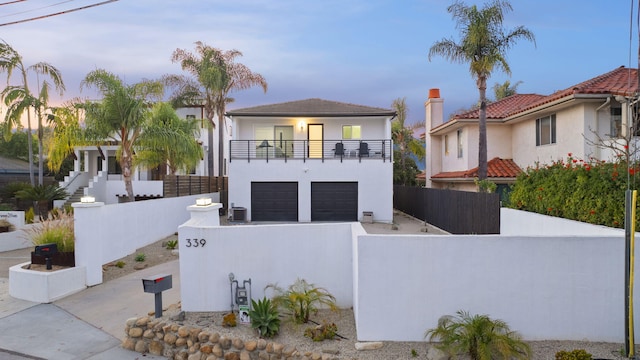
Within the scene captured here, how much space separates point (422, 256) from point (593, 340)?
2.85m

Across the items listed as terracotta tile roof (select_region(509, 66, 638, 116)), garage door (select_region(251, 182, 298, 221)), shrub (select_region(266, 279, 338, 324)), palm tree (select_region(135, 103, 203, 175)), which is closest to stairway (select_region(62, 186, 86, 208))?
palm tree (select_region(135, 103, 203, 175))

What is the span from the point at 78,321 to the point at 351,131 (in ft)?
58.8

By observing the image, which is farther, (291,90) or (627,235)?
(291,90)

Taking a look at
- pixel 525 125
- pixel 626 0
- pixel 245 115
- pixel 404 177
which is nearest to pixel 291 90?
pixel 404 177

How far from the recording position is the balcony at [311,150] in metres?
21.5

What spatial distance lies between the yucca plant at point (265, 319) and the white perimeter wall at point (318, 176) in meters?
14.2

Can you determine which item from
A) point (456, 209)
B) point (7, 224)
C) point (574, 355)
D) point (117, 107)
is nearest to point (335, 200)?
point (456, 209)

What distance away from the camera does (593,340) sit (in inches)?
261

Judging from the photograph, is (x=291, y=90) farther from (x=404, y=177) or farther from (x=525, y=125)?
(x=525, y=125)

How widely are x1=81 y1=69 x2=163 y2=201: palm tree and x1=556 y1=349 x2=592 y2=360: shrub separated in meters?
15.9

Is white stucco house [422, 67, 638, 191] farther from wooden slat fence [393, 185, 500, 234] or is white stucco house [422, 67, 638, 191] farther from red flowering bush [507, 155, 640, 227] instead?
wooden slat fence [393, 185, 500, 234]

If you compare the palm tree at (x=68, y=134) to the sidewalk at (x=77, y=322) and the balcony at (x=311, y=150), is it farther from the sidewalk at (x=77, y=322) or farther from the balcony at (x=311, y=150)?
the sidewalk at (x=77, y=322)

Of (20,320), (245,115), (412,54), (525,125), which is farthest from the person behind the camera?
(412,54)

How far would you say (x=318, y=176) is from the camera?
70.1ft
